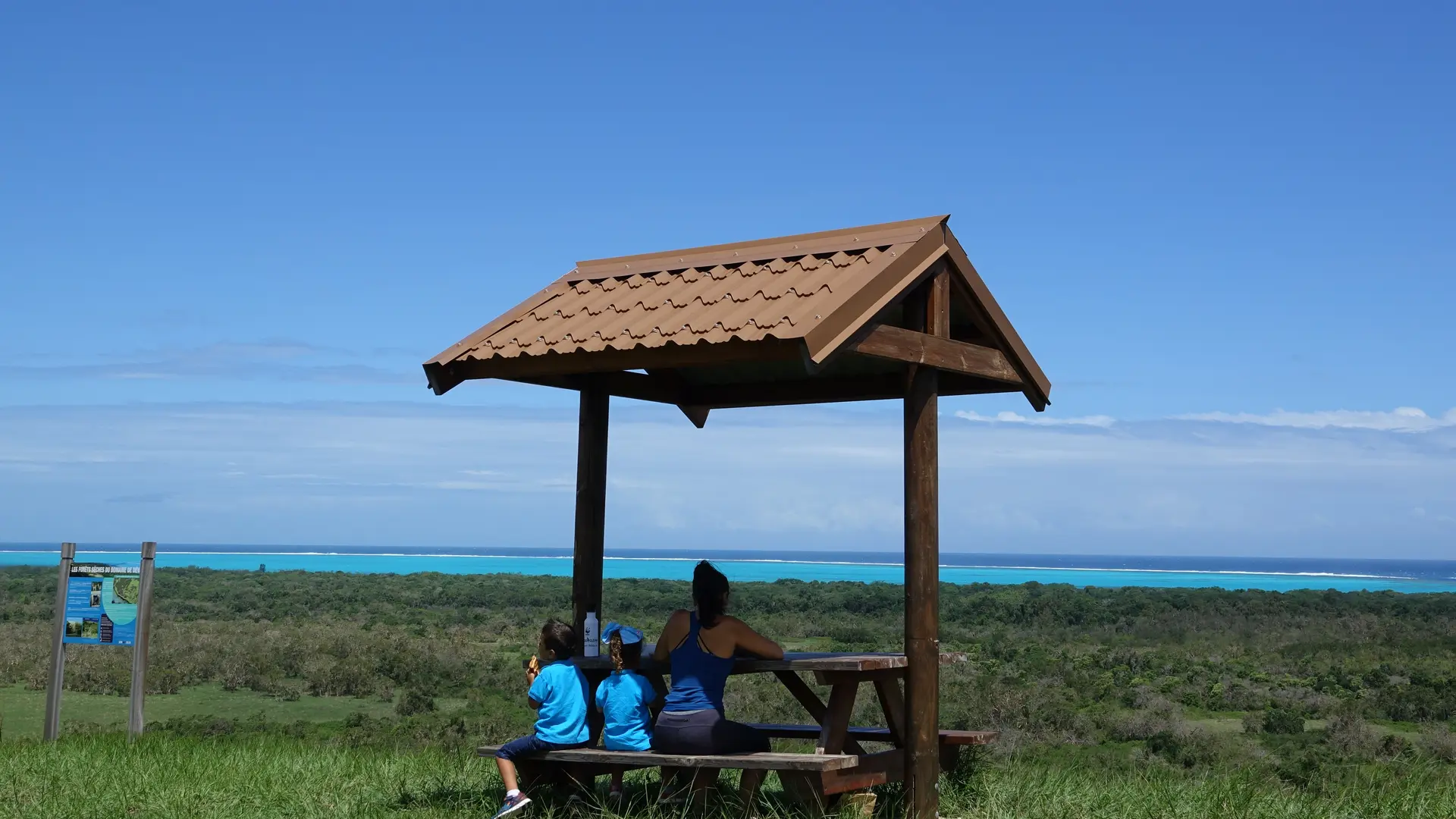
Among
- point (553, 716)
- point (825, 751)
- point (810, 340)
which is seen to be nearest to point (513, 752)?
point (553, 716)

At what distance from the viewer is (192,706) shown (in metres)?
19.3

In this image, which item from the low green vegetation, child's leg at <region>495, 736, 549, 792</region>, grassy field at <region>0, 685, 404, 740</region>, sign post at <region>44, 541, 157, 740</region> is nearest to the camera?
child's leg at <region>495, 736, 549, 792</region>

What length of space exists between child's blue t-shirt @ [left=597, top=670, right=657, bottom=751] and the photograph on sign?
19.7 ft

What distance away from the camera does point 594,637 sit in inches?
301

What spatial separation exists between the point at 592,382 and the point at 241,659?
681 inches

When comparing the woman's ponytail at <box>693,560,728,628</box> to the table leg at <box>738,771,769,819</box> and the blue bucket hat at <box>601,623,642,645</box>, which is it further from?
the table leg at <box>738,771,769,819</box>

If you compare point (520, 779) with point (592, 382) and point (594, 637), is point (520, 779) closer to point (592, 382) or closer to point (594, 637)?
point (594, 637)

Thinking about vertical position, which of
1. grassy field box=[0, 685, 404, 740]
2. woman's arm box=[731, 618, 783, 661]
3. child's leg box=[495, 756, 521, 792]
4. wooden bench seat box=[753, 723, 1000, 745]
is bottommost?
grassy field box=[0, 685, 404, 740]

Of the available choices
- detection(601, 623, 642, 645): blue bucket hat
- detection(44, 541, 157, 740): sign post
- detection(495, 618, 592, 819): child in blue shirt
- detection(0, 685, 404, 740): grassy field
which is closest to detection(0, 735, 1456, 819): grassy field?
detection(495, 618, 592, 819): child in blue shirt

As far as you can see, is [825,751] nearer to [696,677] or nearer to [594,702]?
[696,677]

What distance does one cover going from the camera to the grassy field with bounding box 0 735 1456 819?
23.2 ft

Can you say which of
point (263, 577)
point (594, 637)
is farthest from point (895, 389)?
point (263, 577)

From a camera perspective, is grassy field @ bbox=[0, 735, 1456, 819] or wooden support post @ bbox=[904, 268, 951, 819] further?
grassy field @ bbox=[0, 735, 1456, 819]

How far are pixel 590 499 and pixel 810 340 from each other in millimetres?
2423
